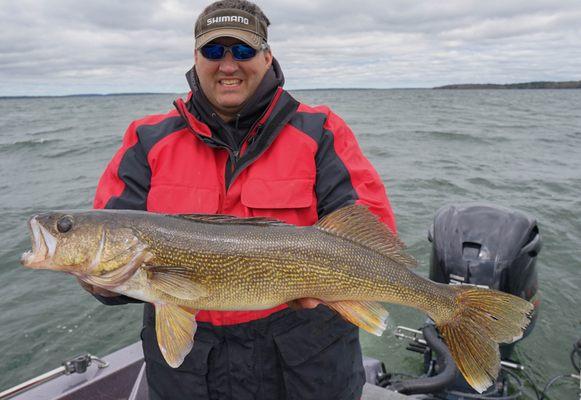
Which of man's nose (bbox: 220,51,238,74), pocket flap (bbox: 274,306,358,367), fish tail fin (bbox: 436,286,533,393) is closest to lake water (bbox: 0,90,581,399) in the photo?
fish tail fin (bbox: 436,286,533,393)

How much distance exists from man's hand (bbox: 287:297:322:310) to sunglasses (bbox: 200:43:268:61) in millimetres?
1662

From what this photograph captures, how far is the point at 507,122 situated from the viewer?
123 feet

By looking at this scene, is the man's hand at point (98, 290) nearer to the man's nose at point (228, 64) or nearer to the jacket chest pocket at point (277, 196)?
the jacket chest pocket at point (277, 196)

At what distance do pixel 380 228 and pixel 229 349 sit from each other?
1.24 m

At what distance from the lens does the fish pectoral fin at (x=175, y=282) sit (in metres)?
2.81

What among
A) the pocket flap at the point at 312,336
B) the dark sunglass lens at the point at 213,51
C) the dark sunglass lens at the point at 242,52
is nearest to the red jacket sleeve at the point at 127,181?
the dark sunglass lens at the point at 213,51

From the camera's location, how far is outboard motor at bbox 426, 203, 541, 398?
180 inches

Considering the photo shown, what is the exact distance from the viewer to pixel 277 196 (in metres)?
3.06

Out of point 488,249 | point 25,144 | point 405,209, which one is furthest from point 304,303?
point 25,144

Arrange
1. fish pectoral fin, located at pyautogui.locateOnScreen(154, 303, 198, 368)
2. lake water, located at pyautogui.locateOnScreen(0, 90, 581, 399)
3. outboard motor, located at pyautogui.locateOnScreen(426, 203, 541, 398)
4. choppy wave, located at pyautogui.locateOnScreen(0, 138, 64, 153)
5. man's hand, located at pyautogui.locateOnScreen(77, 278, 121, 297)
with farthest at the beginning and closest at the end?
choppy wave, located at pyautogui.locateOnScreen(0, 138, 64, 153)
lake water, located at pyautogui.locateOnScreen(0, 90, 581, 399)
outboard motor, located at pyautogui.locateOnScreen(426, 203, 541, 398)
man's hand, located at pyautogui.locateOnScreen(77, 278, 121, 297)
fish pectoral fin, located at pyautogui.locateOnScreen(154, 303, 198, 368)

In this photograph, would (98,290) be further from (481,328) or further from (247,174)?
(481,328)

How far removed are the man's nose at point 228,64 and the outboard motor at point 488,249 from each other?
2.87m

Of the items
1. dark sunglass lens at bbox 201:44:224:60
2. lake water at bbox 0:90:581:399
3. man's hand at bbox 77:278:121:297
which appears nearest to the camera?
man's hand at bbox 77:278:121:297

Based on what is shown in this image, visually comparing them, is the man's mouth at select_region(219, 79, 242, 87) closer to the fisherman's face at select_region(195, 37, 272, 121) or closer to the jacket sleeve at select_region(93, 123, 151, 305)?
the fisherman's face at select_region(195, 37, 272, 121)
